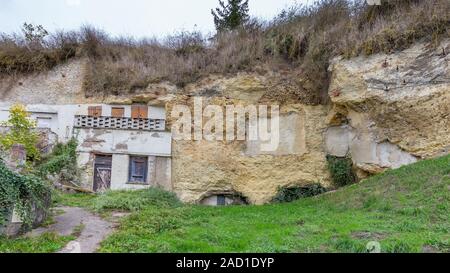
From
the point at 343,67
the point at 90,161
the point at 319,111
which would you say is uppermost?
the point at 343,67

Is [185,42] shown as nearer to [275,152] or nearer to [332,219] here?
[275,152]

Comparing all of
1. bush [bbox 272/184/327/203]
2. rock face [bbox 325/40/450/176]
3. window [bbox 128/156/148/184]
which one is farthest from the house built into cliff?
rock face [bbox 325/40/450/176]

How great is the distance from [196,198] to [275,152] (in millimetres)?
3970

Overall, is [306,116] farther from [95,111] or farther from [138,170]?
[95,111]

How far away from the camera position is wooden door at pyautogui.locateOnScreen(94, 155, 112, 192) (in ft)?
58.7

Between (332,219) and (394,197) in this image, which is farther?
(394,197)

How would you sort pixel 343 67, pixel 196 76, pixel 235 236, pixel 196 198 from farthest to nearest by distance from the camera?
pixel 196 76
pixel 196 198
pixel 343 67
pixel 235 236

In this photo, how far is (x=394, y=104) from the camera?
48.6 ft

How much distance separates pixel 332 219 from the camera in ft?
31.3

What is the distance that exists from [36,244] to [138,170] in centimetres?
1034

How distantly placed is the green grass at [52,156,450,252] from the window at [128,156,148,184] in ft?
16.0

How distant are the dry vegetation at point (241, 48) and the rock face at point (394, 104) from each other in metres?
0.90

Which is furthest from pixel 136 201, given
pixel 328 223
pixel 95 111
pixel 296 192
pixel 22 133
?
pixel 95 111
